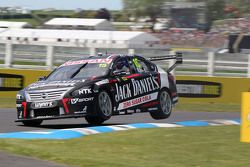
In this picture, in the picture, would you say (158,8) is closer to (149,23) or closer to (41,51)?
→ (149,23)

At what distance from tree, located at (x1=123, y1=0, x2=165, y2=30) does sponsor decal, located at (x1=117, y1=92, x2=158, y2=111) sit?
79.0m

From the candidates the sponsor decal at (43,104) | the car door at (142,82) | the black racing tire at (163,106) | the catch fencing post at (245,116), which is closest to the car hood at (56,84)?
the sponsor decal at (43,104)

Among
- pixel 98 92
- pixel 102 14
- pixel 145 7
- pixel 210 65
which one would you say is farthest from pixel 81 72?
pixel 102 14

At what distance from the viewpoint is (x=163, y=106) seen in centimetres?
1566

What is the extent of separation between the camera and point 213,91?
2217 cm

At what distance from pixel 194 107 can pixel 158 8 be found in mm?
78332

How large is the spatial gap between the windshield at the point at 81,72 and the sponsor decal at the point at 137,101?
76cm

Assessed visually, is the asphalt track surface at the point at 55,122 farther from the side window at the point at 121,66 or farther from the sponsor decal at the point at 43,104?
the side window at the point at 121,66

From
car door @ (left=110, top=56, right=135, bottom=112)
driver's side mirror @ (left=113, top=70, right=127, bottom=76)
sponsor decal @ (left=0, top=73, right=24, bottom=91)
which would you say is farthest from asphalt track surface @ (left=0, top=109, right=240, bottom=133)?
sponsor decal @ (left=0, top=73, right=24, bottom=91)

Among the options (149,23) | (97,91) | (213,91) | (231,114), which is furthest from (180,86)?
(149,23)

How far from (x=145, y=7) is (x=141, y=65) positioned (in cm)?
8426

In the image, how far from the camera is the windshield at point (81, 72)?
14.1 metres

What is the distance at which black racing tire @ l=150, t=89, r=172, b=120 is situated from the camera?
15480mm

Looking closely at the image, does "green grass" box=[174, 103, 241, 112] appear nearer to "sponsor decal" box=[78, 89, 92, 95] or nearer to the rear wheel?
the rear wheel
